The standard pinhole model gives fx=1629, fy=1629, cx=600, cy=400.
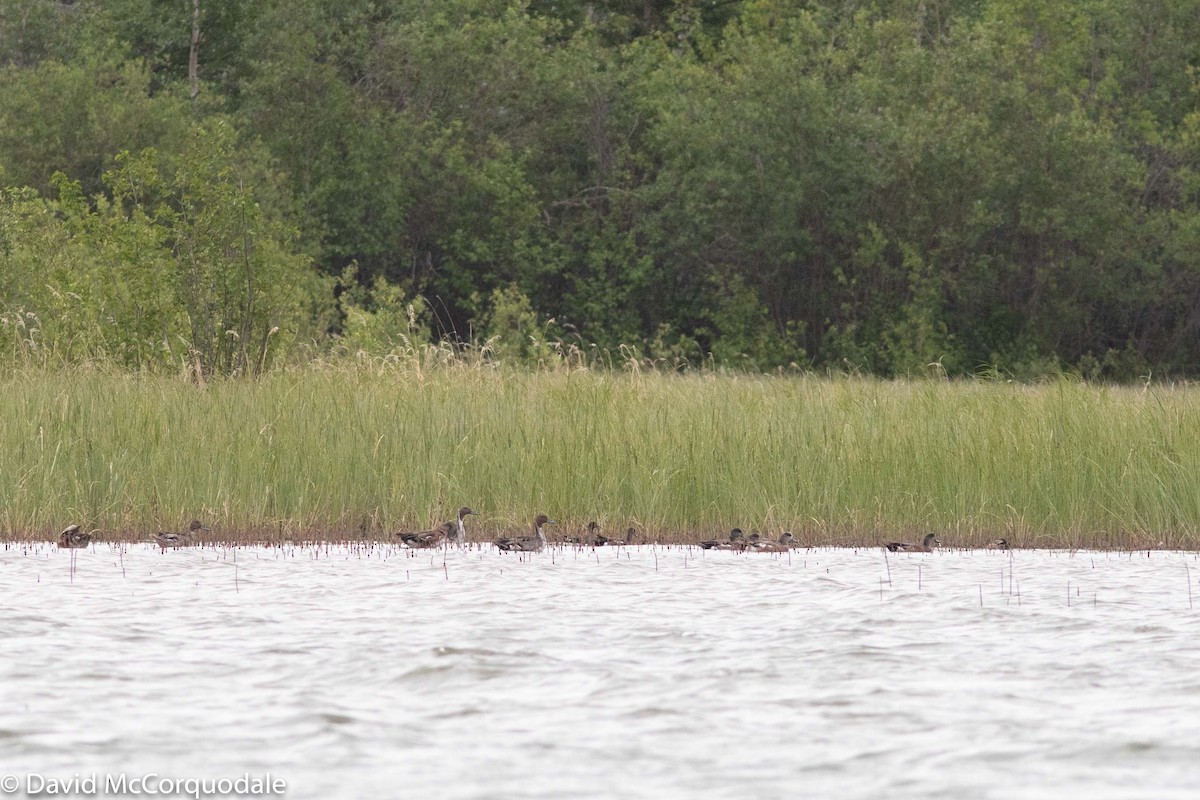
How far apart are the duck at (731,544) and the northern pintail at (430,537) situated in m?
1.49

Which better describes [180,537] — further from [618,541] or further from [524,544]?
[618,541]

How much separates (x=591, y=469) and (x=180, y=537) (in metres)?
2.64

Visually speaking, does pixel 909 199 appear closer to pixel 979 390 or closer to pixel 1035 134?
pixel 1035 134

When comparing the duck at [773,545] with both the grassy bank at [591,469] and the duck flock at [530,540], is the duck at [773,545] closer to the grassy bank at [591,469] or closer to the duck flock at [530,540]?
the duck flock at [530,540]

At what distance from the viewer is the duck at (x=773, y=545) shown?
374 inches

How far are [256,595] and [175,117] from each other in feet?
106

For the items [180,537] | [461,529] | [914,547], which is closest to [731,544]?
[914,547]

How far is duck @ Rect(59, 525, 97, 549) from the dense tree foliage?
22841mm

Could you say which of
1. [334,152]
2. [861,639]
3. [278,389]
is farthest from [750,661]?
[334,152]

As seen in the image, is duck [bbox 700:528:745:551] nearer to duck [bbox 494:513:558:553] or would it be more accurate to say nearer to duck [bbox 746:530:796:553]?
duck [bbox 746:530:796:553]

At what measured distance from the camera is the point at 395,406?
11.8 m

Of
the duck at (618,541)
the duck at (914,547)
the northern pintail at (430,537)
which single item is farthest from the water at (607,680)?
the duck at (618,541)

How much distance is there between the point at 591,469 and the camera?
10.6 m

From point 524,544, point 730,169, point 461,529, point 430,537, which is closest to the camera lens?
point 524,544
